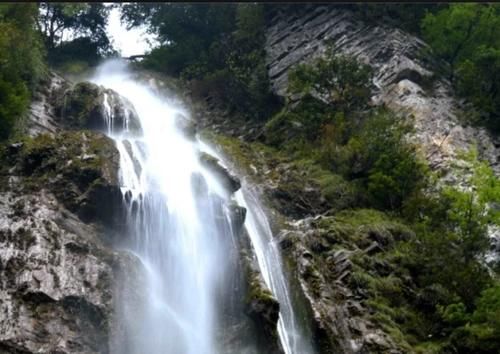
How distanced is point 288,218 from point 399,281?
4.80m

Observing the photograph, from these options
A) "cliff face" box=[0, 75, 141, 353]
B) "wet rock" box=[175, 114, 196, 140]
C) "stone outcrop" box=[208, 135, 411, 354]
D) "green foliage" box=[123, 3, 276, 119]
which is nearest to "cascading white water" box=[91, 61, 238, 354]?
"cliff face" box=[0, 75, 141, 353]

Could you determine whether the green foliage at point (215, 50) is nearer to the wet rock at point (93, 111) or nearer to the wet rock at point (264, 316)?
the wet rock at point (93, 111)

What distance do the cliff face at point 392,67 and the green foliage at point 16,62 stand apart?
11.1 m

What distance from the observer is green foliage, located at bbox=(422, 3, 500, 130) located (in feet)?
87.6

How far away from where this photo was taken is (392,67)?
28.7m

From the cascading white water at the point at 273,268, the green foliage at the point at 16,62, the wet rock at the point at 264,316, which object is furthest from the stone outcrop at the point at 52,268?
the cascading white water at the point at 273,268

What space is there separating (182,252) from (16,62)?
9754 mm

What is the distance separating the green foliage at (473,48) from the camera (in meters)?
26.7

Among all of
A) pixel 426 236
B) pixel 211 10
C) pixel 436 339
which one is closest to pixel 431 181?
pixel 426 236

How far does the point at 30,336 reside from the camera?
13828 mm

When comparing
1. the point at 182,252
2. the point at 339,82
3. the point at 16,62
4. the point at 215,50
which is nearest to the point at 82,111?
the point at 16,62

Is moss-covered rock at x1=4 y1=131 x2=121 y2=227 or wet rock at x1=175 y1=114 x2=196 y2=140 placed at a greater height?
wet rock at x1=175 y1=114 x2=196 y2=140

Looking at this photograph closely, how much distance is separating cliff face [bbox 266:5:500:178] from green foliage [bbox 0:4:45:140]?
438 inches

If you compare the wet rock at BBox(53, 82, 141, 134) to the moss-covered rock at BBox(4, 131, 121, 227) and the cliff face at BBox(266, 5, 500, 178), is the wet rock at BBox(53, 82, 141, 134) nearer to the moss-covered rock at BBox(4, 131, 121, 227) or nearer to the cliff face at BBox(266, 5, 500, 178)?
the moss-covered rock at BBox(4, 131, 121, 227)
